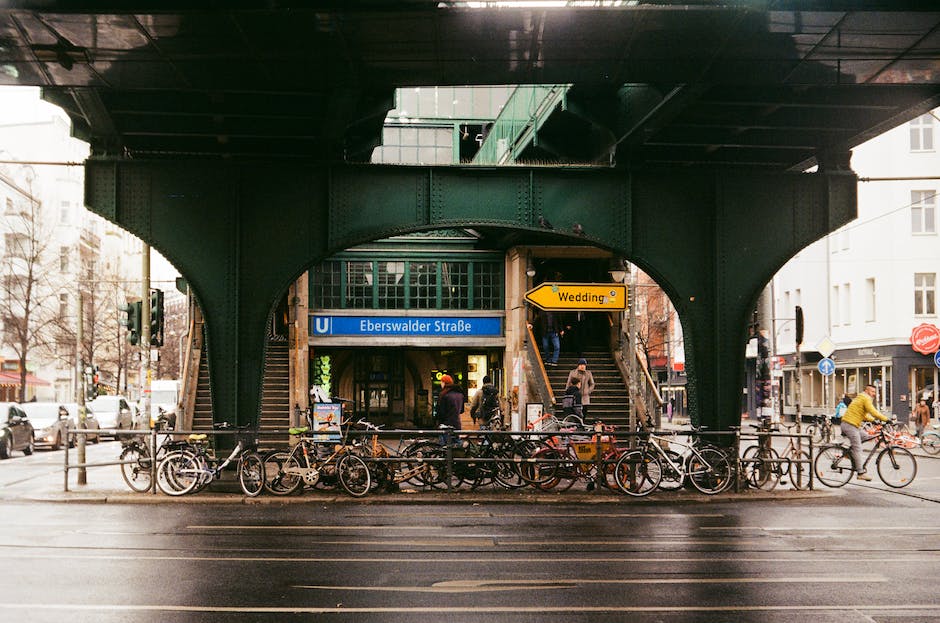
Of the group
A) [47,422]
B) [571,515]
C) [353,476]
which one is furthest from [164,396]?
[571,515]

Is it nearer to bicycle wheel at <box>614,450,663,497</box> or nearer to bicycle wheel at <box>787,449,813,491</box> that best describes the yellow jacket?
bicycle wheel at <box>787,449,813,491</box>

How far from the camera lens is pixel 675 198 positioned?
19.0 meters

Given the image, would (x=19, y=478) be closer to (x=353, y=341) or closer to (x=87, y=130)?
(x=87, y=130)

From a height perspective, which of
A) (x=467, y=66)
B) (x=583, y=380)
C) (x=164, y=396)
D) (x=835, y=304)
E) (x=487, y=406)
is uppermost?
(x=467, y=66)

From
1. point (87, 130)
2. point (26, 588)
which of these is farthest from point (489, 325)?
point (26, 588)

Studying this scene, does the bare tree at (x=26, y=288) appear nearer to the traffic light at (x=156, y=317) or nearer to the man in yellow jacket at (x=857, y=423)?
the traffic light at (x=156, y=317)

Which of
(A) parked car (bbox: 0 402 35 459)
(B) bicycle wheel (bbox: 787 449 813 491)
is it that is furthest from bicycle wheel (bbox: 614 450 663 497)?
(A) parked car (bbox: 0 402 35 459)

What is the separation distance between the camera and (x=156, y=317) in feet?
72.8

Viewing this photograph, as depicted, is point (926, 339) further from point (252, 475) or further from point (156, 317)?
point (252, 475)

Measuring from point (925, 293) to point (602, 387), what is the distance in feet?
77.6

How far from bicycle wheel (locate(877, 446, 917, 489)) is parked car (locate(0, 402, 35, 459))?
23.6 meters

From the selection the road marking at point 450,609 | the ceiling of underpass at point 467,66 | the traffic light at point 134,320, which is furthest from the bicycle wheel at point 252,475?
the road marking at point 450,609

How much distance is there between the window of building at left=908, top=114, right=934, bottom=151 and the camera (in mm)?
48250

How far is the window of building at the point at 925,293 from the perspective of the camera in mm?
47750
